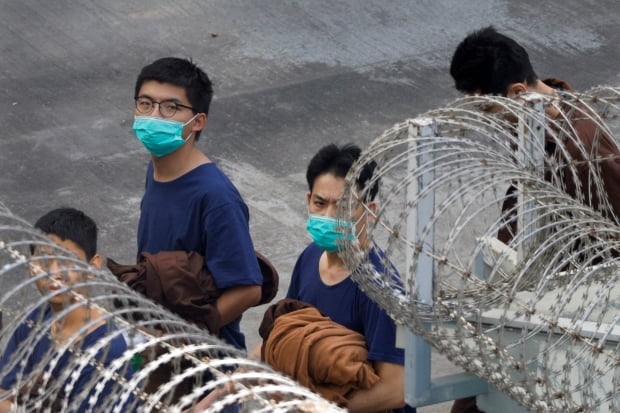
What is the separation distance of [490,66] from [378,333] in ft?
3.82

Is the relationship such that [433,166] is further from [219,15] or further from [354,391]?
[219,15]

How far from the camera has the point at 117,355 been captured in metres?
3.41

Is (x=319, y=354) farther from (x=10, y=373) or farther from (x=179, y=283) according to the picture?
(x=10, y=373)

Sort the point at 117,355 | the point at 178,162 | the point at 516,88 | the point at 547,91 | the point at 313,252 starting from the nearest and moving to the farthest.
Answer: the point at 117,355 < the point at 313,252 < the point at 178,162 < the point at 516,88 < the point at 547,91

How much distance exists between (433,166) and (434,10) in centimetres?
706

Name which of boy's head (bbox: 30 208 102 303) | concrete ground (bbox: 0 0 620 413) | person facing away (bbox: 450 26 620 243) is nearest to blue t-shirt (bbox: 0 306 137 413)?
boy's head (bbox: 30 208 102 303)

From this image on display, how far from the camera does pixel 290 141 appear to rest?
8.45 meters

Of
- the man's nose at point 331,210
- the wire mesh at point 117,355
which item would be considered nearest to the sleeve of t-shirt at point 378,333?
the man's nose at point 331,210

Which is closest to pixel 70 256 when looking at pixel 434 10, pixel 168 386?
pixel 168 386

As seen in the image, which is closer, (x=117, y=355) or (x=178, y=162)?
(x=117, y=355)

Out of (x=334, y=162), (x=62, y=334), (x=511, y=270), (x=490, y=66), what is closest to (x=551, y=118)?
(x=490, y=66)

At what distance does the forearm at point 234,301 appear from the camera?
4.07 m

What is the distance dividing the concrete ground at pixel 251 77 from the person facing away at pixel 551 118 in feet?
8.27

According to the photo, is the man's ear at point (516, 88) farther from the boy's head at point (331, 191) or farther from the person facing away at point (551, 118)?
the boy's head at point (331, 191)
